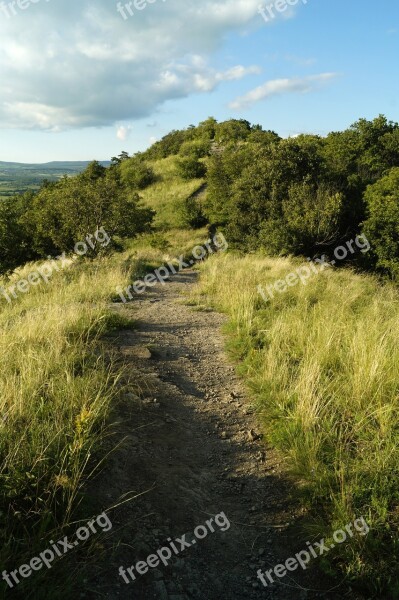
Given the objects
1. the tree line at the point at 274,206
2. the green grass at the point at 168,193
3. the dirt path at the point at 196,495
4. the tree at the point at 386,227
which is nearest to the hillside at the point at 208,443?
the dirt path at the point at 196,495

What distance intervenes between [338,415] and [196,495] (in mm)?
1427

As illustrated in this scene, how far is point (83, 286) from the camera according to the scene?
9219 mm

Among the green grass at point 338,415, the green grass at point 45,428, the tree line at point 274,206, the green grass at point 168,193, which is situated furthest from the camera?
the green grass at point 168,193

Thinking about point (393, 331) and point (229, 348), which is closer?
point (393, 331)

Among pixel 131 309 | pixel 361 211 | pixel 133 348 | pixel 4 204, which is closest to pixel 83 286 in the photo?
pixel 131 309

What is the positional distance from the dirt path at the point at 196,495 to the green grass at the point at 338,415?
21 cm

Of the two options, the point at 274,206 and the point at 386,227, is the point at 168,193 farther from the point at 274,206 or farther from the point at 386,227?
the point at 386,227

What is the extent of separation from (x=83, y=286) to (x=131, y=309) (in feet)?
5.70

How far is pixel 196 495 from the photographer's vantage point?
2914mm

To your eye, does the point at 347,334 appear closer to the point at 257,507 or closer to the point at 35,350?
the point at 257,507

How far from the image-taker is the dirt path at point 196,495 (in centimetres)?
227

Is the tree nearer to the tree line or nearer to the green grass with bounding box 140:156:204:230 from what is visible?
the tree line

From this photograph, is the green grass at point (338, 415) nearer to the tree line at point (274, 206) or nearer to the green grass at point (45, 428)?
the green grass at point (45, 428)

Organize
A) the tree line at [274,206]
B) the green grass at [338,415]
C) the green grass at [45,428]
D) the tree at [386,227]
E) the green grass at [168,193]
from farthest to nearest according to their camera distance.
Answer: the green grass at [168,193], the tree at [386,227], the tree line at [274,206], the green grass at [338,415], the green grass at [45,428]
